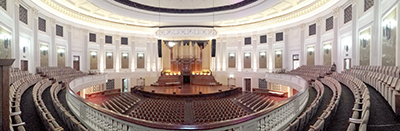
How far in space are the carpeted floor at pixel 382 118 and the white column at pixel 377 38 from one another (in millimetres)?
4702

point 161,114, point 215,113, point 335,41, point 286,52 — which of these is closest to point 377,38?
point 335,41

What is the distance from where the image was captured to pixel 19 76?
7023 millimetres

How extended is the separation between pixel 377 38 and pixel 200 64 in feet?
43.5

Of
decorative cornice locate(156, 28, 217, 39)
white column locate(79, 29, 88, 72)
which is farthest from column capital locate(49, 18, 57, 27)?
decorative cornice locate(156, 28, 217, 39)

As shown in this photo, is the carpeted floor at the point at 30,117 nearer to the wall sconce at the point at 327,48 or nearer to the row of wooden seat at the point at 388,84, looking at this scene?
the row of wooden seat at the point at 388,84

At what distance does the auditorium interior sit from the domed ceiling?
0.08m

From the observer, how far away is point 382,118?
9.32 ft

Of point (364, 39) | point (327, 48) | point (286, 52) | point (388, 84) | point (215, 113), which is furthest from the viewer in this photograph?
point (286, 52)

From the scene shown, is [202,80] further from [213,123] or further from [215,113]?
[213,123]

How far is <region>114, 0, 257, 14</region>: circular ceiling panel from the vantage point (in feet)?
42.2

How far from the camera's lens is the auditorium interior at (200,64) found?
314 cm

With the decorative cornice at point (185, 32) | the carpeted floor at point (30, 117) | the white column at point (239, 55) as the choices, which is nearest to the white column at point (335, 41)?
the white column at point (239, 55)

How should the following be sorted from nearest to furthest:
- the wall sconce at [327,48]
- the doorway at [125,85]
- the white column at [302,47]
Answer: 1. the wall sconce at [327,48]
2. the white column at [302,47]
3. the doorway at [125,85]

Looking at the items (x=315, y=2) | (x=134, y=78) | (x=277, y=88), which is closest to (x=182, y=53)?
(x=134, y=78)
